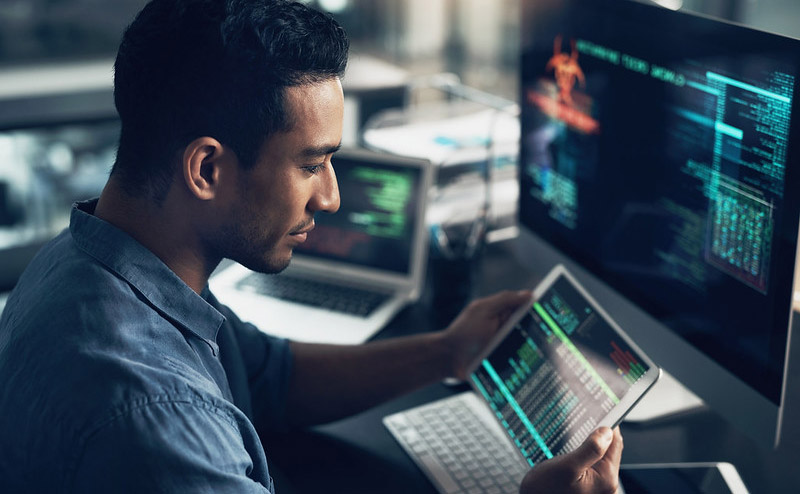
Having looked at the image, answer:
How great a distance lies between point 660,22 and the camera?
→ 1.17 meters

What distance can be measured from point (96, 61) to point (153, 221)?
2203 mm

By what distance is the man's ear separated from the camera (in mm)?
948

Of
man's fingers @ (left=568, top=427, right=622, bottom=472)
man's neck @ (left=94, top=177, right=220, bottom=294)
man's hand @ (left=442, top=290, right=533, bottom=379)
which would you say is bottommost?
man's hand @ (left=442, top=290, right=533, bottom=379)

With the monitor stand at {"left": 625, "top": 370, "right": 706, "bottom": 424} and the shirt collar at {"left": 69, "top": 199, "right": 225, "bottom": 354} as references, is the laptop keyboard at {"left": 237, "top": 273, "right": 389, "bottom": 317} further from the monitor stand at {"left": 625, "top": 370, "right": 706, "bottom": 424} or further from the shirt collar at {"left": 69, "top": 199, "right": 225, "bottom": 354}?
the shirt collar at {"left": 69, "top": 199, "right": 225, "bottom": 354}

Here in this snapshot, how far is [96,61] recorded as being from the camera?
2.97m

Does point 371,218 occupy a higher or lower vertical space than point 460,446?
higher

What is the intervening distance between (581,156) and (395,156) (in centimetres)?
44

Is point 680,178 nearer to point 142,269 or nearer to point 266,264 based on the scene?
point 266,264

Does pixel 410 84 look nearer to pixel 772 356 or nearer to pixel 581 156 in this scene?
pixel 581 156

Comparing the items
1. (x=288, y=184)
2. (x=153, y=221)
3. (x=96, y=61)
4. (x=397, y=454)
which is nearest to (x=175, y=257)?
(x=153, y=221)

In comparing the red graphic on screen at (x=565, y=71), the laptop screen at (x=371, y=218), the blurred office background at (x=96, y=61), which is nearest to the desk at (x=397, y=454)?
the laptop screen at (x=371, y=218)

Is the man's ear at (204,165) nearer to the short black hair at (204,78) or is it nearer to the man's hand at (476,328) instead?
the short black hair at (204,78)

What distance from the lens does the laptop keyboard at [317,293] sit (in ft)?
5.43

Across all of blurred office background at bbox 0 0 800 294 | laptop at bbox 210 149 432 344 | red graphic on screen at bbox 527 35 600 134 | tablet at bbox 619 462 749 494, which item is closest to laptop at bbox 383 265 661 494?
tablet at bbox 619 462 749 494
